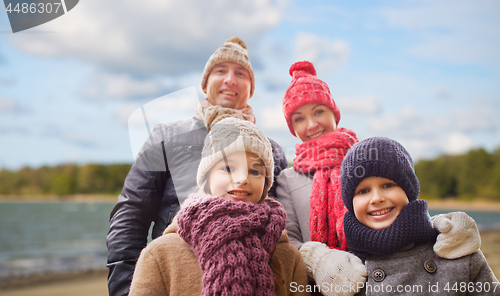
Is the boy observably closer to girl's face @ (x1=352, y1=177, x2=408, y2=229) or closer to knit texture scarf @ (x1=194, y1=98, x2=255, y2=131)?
girl's face @ (x1=352, y1=177, x2=408, y2=229)

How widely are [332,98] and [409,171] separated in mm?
959

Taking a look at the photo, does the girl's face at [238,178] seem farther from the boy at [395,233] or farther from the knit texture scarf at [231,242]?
the boy at [395,233]

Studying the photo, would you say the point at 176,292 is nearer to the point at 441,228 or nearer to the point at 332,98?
the point at 441,228

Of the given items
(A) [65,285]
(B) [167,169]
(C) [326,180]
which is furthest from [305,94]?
(A) [65,285]

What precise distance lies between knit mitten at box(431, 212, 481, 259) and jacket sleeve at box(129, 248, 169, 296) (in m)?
1.46

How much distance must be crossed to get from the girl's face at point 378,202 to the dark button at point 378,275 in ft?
0.79

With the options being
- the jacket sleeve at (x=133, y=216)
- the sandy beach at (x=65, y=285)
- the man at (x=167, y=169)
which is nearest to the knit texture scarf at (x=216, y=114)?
the man at (x=167, y=169)

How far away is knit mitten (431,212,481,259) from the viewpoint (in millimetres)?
1723

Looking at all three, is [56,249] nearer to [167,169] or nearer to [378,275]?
[167,169]

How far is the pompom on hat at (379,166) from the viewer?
185 cm

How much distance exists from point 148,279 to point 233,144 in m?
0.81

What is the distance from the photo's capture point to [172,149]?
8.19ft

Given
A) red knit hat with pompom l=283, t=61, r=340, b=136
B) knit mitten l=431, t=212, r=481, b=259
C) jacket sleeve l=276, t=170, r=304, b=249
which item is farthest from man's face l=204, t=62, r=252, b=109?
knit mitten l=431, t=212, r=481, b=259

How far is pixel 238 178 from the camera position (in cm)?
176
